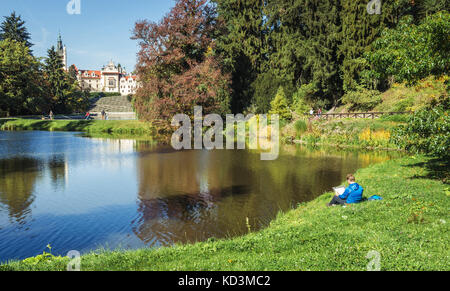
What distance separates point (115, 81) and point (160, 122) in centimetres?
13997

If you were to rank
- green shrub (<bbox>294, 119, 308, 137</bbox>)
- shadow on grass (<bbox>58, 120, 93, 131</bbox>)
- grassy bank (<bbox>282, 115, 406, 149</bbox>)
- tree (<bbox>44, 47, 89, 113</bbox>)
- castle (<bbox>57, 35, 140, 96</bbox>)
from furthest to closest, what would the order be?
castle (<bbox>57, 35, 140, 96</bbox>), tree (<bbox>44, 47, 89, 113</bbox>), shadow on grass (<bbox>58, 120, 93, 131</bbox>), green shrub (<bbox>294, 119, 308, 137</bbox>), grassy bank (<bbox>282, 115, 406, 149</bbox>)

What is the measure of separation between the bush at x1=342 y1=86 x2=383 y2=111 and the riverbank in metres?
24.3

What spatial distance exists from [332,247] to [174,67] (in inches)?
995

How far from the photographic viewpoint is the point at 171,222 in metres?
10.8

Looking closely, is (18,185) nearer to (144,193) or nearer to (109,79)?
(144,193)

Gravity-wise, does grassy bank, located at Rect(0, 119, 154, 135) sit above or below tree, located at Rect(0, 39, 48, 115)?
below

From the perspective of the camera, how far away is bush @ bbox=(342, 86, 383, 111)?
3716 centimetres

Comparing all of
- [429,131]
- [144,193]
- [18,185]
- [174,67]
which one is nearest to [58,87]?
[174,67]

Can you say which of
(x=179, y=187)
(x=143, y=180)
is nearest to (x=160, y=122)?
(x=143, y=180)

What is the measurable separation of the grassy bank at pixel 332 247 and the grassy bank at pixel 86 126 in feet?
118

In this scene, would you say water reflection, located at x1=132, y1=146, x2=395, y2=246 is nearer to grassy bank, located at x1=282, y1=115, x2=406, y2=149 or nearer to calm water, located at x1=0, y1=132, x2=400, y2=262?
calm water, located at x1=0, y1=132, x2=400, y2=262

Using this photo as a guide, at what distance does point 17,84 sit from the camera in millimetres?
56094

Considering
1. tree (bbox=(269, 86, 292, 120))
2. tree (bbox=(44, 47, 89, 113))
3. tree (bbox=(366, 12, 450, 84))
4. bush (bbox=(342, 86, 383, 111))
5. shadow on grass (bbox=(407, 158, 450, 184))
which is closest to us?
tree (bbox=(366, 12, 450, 84))

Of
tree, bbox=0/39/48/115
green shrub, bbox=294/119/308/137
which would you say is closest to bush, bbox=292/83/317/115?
green shrub, bbox=294/119/308/137
